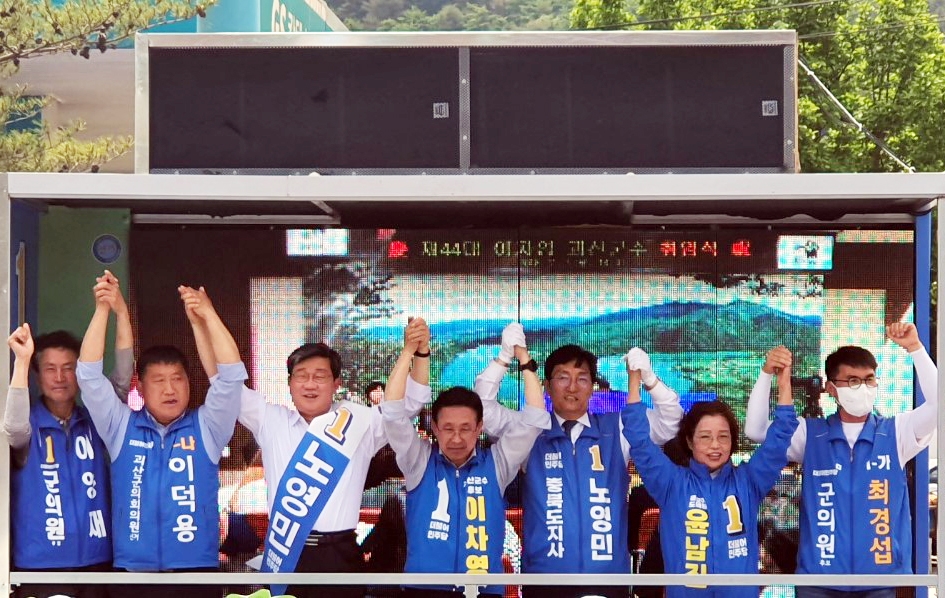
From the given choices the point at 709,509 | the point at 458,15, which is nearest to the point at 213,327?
the point at 709,509

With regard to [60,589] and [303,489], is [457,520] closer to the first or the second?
[303,489]

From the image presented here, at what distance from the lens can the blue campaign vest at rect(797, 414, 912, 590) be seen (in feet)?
17.9

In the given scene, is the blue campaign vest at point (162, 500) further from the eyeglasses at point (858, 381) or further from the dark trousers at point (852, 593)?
the eyeglasses at point (858, 381)

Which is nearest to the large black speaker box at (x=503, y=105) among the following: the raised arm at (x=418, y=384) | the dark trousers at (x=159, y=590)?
the raised arm at (x=418, y=384)

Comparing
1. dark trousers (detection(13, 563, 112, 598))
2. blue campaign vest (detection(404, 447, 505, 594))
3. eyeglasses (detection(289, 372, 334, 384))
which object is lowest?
dark trousers (detection(13, 563, 112, 598))

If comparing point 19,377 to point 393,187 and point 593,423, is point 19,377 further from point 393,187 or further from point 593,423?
point 593,423

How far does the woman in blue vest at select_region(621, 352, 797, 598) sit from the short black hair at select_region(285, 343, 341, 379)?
1.30 meters

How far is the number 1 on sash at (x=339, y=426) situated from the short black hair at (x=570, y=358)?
36.5 inches

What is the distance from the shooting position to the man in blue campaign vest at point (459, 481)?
536 centimetres

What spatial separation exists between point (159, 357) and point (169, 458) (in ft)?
1.45

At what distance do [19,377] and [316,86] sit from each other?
1.80 metres

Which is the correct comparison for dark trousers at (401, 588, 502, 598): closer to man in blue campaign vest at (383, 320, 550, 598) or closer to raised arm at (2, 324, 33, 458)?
man in blue campaign vest at (383, 320, 550, 598)

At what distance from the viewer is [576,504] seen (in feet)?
18.0

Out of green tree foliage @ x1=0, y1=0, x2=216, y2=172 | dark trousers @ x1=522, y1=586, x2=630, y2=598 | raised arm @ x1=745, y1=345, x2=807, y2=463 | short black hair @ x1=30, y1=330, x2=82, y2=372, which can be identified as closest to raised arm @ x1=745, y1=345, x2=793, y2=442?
raised arm @ x1=745, y1=345, x2=807, y2=463
